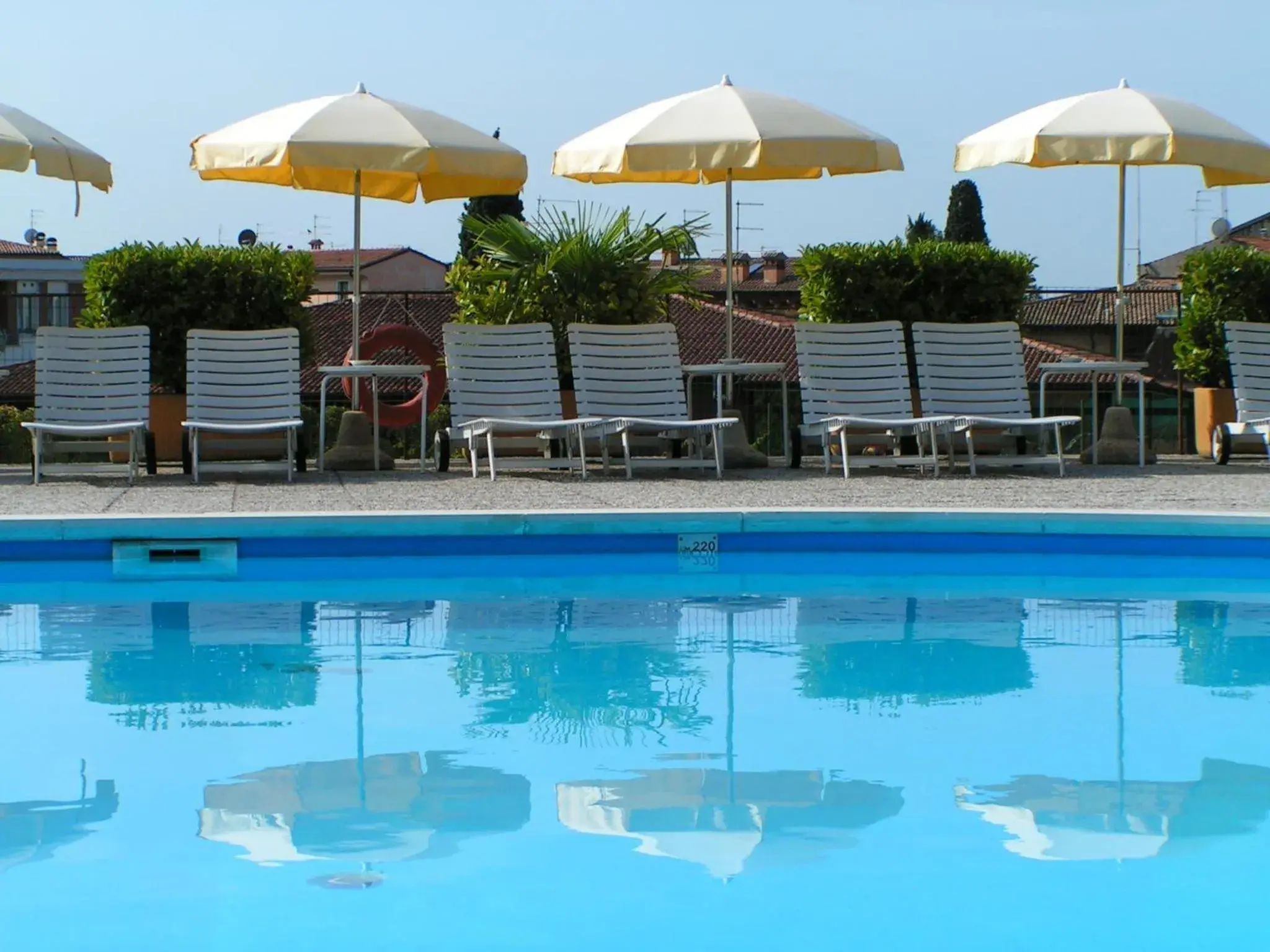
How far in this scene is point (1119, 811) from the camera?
12.7ft

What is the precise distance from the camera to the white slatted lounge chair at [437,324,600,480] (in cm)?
966

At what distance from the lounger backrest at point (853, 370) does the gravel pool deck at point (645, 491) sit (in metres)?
0.41

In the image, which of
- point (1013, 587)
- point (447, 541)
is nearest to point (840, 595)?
point (1013, 587)

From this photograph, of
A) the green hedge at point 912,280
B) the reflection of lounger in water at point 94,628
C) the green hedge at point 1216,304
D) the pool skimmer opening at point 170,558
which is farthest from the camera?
the green hedge at point 1216,304

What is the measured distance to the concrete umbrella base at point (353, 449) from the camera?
10023 mm

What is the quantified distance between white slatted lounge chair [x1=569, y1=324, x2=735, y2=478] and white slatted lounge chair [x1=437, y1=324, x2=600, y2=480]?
0.17m

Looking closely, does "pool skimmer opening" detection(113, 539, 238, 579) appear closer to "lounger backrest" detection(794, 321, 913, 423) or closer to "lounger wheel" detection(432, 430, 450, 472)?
"lounger wheel" detection(432, 430, 450, 472)

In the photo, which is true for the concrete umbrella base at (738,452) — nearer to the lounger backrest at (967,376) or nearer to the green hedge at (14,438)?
the lounger backrest at (967,376)

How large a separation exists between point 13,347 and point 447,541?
5056 centimetres

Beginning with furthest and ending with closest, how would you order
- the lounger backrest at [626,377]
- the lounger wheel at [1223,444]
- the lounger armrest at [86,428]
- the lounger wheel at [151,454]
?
the lounger wheel at [1223,444] < the lounger backrest at [626,377] < the lounger wheel at [151,454] < the lounger armrest at [86,428]

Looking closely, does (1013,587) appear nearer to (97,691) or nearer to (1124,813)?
(1124,813)

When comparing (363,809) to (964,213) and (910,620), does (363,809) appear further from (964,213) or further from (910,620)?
(964,213)

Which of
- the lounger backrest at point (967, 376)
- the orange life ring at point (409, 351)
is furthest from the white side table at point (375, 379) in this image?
the lounger backrest at point (967, 376)

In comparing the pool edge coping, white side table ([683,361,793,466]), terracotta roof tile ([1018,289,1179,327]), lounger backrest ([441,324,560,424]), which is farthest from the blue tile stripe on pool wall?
terracotta roof tile ([1018,289,1179,327])
